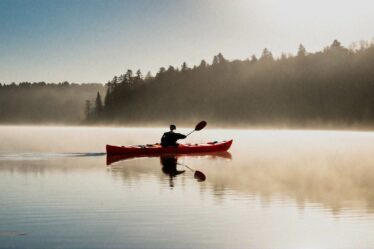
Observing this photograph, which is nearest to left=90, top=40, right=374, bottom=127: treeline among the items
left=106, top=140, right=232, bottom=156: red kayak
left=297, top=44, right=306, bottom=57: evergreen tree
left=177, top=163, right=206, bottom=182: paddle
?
left=297, top=44, right=306, bottom=57: evergreen tree

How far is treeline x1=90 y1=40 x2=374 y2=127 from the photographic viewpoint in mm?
131625

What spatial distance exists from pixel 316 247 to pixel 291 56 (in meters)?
145

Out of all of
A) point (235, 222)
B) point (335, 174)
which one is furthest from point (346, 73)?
point (235, 222)

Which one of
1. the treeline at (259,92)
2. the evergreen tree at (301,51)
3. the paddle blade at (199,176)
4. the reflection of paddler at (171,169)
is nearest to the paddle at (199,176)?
the paddle blade at (199,176)

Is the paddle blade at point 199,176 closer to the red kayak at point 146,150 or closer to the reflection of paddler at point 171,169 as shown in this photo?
the reflection of paddler at point 171,169

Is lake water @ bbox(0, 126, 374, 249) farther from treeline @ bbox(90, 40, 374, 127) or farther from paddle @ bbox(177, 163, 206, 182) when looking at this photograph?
treeline @ bbox(90, 40, 374, 127)

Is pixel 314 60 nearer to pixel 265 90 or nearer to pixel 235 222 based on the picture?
pixel 265 90

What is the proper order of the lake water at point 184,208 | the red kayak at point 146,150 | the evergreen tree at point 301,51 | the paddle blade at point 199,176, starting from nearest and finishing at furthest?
the lake water at point 184,208
the paddle blade at point 199,176
the red kayak at point 146,150
the evergreen tree at point 301,51

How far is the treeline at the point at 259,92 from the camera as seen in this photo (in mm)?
131625

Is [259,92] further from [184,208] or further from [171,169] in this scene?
[184,208]

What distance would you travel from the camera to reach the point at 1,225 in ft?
41.2

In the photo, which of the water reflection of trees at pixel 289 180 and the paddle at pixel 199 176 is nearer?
the water reflection of trees at pixel 289 180

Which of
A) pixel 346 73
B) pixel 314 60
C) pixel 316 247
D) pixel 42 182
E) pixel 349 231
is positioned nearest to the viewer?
pixel 316 247

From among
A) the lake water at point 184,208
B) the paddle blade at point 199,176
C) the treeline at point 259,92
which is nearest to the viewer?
the lake water at point 184,208
